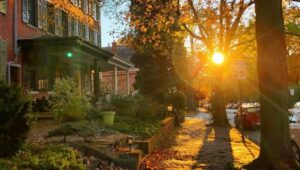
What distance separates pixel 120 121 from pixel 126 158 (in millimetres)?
9072

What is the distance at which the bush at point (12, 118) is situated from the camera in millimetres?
7230

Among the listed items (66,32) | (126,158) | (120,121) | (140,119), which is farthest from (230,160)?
(66,32)

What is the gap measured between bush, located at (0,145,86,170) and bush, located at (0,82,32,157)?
22cm

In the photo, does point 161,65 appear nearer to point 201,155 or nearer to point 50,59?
point 50,59

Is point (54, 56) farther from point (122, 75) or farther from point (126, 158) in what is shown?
point (122, 75)

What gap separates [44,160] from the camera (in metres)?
7.44

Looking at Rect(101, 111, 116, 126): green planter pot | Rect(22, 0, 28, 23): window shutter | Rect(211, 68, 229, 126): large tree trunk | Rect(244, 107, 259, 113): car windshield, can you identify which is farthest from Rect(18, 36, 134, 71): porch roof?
Rect(244, 107, 259, 113): car windshield

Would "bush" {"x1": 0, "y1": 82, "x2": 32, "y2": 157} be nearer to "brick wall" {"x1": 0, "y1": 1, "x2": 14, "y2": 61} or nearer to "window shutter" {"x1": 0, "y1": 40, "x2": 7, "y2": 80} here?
"window shutter" {"x1": 0, "y1": 40, "x2": 7, "y2": 80}

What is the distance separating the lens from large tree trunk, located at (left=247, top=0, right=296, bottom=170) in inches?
432

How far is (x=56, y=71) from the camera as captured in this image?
26688 mm

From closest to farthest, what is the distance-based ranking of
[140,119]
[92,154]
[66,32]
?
[92,154] < [140,119] < [66,32]

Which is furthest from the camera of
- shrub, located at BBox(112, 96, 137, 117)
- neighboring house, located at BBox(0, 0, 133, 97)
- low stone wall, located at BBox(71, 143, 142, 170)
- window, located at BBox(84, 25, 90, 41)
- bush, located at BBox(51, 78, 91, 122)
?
window, located at BBox(84, 25, 90, 41)

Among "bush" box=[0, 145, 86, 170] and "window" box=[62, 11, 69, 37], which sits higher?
"window" box=[62, 11, 69, 37]

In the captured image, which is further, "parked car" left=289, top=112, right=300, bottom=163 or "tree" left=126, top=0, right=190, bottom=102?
"tree" left=126, top=0, right=190, bottom=102
